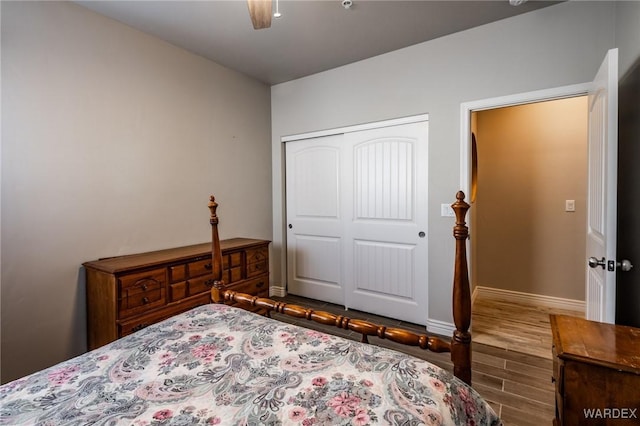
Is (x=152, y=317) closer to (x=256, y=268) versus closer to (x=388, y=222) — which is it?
(x=256, y=268)

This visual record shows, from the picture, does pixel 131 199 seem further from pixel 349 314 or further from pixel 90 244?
pixel 349 314

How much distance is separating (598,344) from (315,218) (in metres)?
2.78

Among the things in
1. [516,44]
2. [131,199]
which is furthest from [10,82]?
[516,44]

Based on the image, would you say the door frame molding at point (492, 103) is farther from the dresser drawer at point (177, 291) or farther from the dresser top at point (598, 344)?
the dresser drawer at point (177, 291)

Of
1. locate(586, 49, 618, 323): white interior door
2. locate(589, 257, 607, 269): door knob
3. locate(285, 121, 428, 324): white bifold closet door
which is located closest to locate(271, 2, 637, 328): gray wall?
locate(285, 121, 428, 324): white bifold closet door

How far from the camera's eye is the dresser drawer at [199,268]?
2.47 m

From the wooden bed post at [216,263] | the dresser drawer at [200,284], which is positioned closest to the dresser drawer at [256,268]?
the dresser drawer at [200,284]

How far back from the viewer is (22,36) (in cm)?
193

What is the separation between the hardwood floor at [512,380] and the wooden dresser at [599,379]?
83 centimetres

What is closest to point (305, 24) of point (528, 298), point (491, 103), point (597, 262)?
point (491, 103)

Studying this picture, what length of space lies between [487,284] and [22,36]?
16.0 feet

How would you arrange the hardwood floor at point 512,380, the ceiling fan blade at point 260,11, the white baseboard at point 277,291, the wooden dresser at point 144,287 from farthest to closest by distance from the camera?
the white baseboard at point 277,291
the wooden dresser at point 144,287
the hardwood floor at point 512,380
the ceiling fan blade at point 260,11

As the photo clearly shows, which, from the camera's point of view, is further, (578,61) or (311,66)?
(311,66)

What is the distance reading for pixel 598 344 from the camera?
3.65ft
